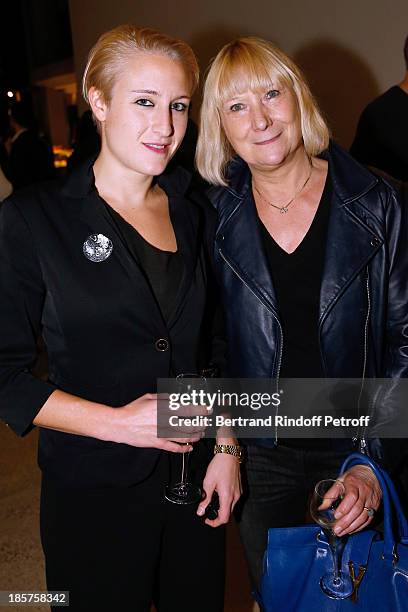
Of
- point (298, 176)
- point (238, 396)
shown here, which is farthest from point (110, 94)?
point (238, 396)

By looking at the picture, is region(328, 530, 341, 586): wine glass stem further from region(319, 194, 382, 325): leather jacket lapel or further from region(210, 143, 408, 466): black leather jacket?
region(319, 194, 382, 325): leather jacket lapel

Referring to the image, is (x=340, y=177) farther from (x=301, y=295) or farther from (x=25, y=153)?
(x=25, y=153)

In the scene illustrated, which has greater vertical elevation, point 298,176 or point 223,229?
point 298,176

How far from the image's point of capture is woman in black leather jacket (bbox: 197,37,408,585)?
5.04 ft

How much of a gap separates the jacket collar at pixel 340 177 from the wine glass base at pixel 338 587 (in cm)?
93

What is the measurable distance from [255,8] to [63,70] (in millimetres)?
5451

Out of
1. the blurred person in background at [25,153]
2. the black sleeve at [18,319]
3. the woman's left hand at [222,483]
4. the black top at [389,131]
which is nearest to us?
the black sleeve at [18,319]

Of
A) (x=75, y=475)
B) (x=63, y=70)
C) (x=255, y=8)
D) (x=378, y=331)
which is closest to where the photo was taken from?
(x=75, y=475)

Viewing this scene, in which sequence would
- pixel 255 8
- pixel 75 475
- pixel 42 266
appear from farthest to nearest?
pixel 255 8, pixel 75 475, pixel 42 266

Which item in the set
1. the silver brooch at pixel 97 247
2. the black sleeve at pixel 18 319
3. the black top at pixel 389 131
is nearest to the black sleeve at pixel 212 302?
the silver brooch at pixel 97 247

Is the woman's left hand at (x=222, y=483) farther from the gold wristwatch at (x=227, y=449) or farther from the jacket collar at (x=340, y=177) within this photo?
the jacket collar at (x=340, y=177)

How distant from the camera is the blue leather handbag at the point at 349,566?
1244mm

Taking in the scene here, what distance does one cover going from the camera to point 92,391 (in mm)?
1337

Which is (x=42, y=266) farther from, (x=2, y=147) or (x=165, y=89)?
(x=2, y=147)
